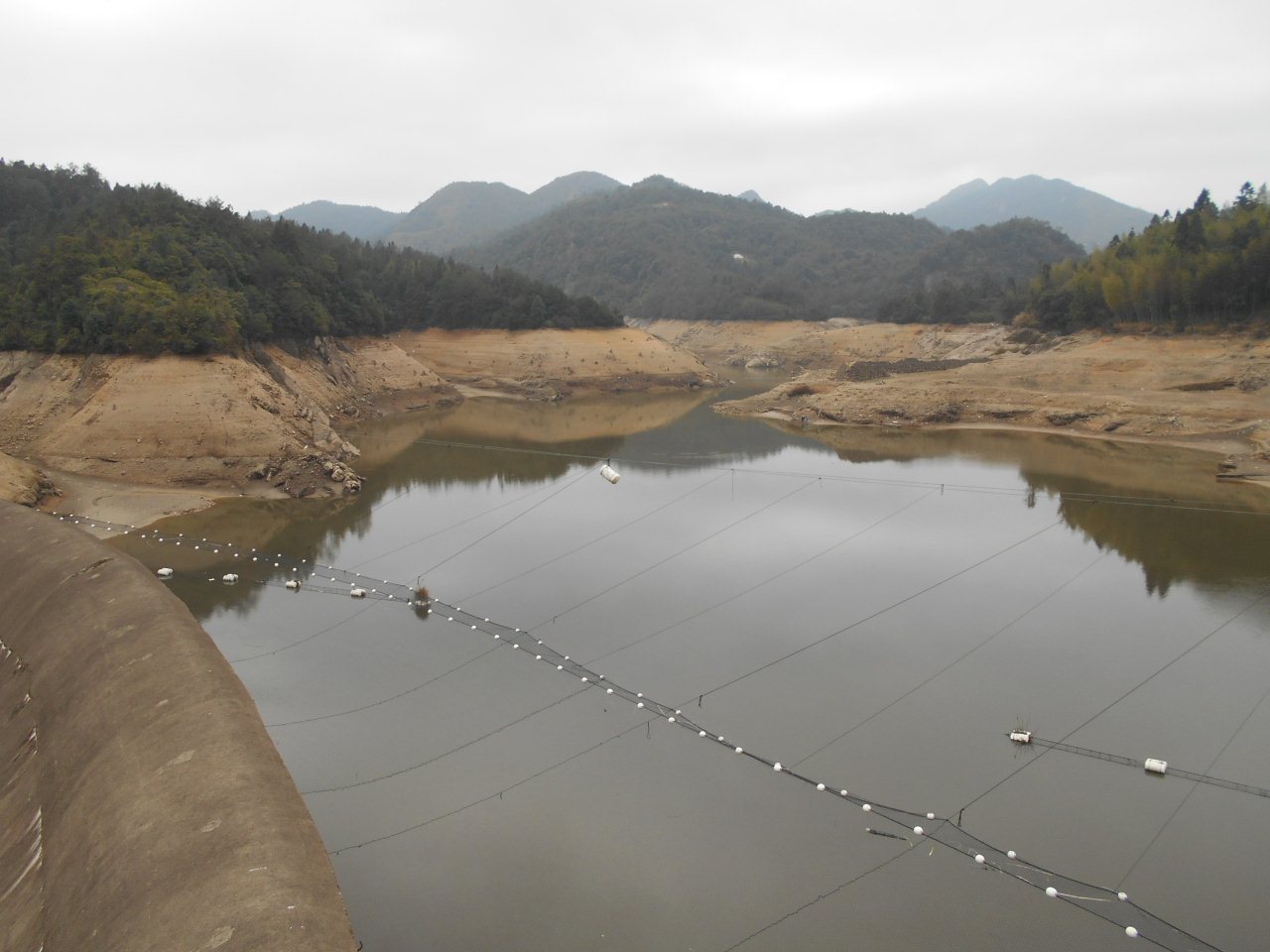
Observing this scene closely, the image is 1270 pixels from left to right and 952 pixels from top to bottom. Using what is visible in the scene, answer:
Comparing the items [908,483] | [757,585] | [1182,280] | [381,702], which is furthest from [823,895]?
[1182,280]

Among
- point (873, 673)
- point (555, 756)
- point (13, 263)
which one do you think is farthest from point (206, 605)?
point (13, 263)

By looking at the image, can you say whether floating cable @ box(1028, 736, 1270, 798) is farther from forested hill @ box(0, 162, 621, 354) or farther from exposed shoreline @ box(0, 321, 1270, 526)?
forested hill @ box(0, 162, 621, 354)

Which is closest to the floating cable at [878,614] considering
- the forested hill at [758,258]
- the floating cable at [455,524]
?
the floating cable at [455,524]

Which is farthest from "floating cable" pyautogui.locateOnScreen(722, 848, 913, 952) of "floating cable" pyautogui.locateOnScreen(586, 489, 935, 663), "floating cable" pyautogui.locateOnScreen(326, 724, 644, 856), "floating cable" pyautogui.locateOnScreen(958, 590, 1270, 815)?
"floating cable" pyautogui.locateOnScreen(586, 489, 935, 663)

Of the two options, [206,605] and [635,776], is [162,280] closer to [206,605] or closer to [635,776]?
[206,605]

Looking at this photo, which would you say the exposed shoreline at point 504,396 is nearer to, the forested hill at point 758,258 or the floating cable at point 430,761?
the floating cable at point 430,761
